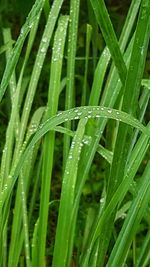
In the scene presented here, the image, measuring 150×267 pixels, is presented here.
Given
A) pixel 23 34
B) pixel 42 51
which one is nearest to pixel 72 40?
pixel 42 51

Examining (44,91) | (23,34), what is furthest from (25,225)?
(44,91)

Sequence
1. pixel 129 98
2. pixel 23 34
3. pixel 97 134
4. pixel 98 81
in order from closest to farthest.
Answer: pixel 129 98 → pixel 23 34 → pixel 97 134 → pixel 98 81

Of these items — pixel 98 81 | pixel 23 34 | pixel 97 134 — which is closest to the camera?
pixel 23 34

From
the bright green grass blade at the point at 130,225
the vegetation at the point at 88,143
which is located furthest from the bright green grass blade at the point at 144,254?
the bright green grass blade at the point at 130,225

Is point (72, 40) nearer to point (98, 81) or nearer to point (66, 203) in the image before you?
point (98, 81)

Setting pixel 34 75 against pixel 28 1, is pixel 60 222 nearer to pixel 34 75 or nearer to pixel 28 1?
pixel 34 75

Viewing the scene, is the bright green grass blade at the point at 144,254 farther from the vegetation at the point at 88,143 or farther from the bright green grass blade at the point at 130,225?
the bright green grass blade at the point at 130,225

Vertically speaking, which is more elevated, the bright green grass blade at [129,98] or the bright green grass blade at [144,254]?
the bright green grass blade at [129,98]
